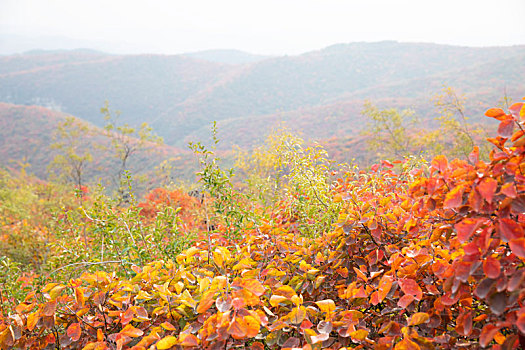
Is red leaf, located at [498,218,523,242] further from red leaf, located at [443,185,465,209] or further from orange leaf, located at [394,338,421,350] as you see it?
orange leaf, located at [394,338,421,350]

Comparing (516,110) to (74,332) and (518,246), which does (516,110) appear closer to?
(518,246)

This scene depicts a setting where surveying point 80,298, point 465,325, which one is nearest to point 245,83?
point 80,298

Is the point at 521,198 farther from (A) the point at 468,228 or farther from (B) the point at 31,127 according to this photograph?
(B) the point at 31,127

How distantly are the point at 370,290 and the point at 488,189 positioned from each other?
533mm

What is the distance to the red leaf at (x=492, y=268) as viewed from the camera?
77 cm

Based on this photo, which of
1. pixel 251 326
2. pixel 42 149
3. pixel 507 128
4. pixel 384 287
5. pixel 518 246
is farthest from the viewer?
pixel 42 149

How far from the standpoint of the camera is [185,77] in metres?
65.1

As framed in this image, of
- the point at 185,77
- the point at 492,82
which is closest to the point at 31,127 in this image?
the point at 185,77

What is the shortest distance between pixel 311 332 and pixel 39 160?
1492 inches

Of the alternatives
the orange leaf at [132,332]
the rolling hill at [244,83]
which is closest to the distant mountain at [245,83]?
the rolling hill at [244,83]

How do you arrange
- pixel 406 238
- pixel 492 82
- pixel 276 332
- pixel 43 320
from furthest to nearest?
pixel 492 82
pixel 406 238
pixel 43 320
pixel 276 332

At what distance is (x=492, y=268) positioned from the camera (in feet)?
2.55

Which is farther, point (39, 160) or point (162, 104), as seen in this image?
point (162, 104)

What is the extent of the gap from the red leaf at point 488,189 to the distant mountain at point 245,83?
1367 inches
